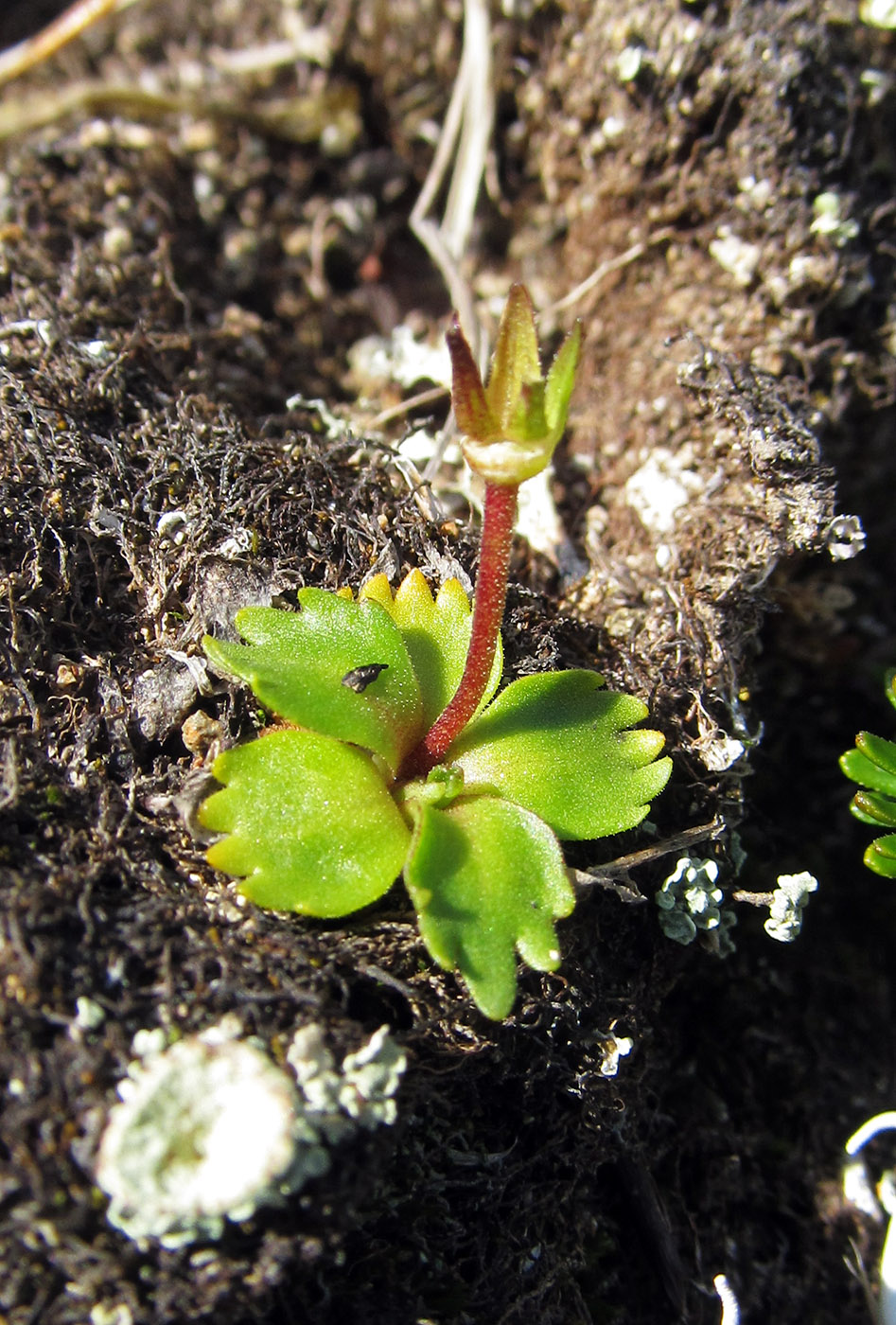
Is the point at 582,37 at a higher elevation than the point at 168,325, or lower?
higher

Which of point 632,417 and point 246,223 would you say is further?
point 246,223

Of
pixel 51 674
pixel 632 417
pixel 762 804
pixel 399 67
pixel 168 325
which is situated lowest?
pixel 762 804

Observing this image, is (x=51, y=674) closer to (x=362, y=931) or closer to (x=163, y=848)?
(x=163, y=848)

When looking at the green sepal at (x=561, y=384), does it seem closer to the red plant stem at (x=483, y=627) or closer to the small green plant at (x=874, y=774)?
the red plant stem at (x=483, y=627)

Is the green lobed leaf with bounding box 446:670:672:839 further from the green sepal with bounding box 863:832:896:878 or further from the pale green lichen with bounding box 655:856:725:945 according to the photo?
the green sepal with bounding box 863:832:896:878

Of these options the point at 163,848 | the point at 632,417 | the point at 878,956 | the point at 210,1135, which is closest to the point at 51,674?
the point at 163,848

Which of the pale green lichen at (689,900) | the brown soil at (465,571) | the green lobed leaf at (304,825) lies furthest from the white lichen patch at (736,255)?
the green lobed leaf at (304,825)
